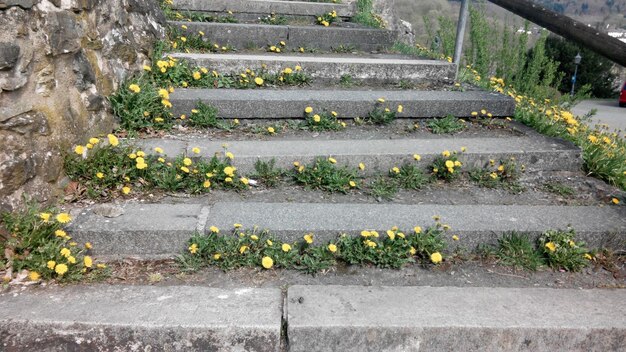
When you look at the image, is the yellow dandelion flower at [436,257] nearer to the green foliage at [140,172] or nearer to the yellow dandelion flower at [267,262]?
the yellow dandelion flower at [267,262]

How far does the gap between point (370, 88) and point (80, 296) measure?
3.01 metres

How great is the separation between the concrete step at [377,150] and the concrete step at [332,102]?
325 millimetres

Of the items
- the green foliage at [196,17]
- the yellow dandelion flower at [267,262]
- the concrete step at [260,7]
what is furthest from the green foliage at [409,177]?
the concrete step at [260,7]

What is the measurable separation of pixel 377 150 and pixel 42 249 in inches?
80.5

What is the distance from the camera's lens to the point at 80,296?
217cm

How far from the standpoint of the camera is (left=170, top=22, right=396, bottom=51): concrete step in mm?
4988

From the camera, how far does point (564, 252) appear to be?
2.63 m

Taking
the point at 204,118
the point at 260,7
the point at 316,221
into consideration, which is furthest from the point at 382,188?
the point at 260,7

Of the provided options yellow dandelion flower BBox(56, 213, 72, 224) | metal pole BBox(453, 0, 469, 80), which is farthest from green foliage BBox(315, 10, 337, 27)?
yellow dandelion flower BBox(56, 213, 72, 224)

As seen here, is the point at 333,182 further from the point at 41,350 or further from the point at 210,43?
the point at 210,43

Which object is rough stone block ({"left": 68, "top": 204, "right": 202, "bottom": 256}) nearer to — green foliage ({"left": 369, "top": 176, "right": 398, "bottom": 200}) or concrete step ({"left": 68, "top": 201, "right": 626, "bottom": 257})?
concrete step ({"left": 68, "top": 201, "right": 626, "bottom": 257})

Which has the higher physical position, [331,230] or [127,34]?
[127,34]

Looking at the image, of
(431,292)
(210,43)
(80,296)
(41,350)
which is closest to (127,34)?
(210,43)

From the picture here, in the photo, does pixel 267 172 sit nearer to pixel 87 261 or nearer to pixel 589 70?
pixel 87 261
